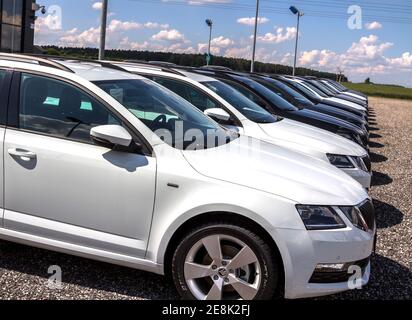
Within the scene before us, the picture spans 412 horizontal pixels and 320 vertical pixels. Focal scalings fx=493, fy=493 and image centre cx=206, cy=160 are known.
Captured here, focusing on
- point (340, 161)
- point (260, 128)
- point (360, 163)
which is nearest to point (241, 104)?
point (260, 128)

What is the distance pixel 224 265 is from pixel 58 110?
172 centimetres

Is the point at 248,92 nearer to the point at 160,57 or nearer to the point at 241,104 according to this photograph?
the point at 241,104

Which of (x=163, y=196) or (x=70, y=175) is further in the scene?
(x=70, y=175)

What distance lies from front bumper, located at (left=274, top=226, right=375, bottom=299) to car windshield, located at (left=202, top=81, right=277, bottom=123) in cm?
311

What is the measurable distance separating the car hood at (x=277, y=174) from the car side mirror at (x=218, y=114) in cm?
172

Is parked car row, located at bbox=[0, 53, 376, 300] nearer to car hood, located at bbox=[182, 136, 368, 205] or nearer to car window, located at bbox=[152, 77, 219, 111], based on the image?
car hood, located at bbox=[182, 136, 368, 205]

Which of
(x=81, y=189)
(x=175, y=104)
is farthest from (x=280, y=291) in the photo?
(x=175, y=104)

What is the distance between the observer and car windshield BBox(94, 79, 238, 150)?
3773mm

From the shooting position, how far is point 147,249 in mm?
3449

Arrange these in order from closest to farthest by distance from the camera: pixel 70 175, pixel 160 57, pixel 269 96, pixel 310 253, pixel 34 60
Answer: pixel 310 253
pixel 70 175
pixel 34 60
pixel 269 96
pixel 160 57

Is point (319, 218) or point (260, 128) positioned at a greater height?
point (260, 128)

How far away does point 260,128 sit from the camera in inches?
237

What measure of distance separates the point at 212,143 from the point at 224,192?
78cm
